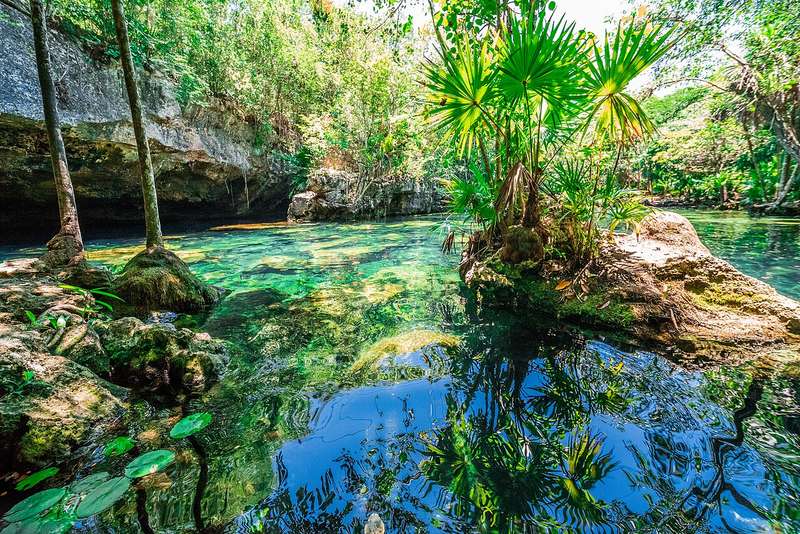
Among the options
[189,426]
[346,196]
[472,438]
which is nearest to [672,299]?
[472,438]

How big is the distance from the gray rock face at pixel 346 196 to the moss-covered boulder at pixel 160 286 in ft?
45.0

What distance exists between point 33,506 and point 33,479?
0.48m

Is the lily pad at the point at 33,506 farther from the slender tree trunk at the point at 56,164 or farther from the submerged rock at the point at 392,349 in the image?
the slender tree trunk at the point at 56,164

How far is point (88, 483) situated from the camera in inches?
60.9

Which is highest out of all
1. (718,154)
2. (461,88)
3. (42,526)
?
(718,154)

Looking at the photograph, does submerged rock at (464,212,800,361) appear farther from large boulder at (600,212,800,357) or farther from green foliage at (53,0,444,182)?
green foliage at (53,0,444,182)

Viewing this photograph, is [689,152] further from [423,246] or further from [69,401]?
[69,401]

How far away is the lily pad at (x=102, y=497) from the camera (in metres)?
1.29

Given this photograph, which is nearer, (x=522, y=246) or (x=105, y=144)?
(x=522, y=246)

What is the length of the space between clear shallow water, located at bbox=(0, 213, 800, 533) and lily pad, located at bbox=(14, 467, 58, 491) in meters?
0.15

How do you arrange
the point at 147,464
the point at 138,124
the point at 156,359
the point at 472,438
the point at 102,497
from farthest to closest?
the point at 138,124 < the point at 156,359 < the point at 472,438 < the point at 147,464 < the point at 102,497

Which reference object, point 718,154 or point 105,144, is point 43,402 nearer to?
point 105,144

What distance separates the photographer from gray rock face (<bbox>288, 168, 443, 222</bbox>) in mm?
18156

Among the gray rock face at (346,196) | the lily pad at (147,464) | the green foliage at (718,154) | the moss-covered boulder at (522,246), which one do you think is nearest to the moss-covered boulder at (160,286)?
the lily pad at (147,464)
